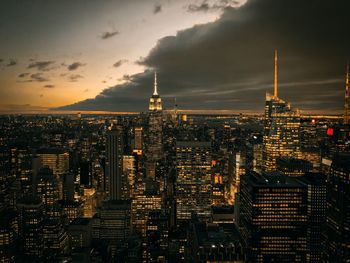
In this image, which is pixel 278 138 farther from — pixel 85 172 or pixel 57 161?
pixel 57 161

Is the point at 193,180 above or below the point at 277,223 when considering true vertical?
below

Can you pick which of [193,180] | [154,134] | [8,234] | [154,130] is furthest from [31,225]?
[154,130]

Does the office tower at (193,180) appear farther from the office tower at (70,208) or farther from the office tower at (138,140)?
the office tower at (138,140)

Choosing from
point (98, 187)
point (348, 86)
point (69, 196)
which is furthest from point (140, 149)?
point (348, 86)

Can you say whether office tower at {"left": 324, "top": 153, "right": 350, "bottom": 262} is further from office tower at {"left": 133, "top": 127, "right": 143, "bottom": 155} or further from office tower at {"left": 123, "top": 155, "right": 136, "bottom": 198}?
office tower at {"left": 133, "top": 127, "right": 143, "bottom": 155}

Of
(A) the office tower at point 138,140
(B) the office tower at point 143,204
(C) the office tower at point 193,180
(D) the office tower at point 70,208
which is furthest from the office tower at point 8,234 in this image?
(A) the office tower at point 138,140

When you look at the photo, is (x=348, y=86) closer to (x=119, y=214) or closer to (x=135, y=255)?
(x=135, y=255)
